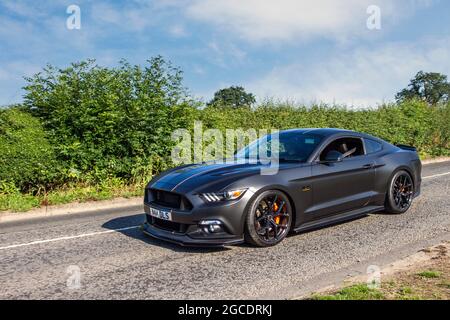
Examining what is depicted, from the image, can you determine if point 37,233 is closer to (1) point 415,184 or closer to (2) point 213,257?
(2) point 213,257

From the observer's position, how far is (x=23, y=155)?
940 cm

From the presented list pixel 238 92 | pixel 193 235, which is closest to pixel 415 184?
pixel 193 235

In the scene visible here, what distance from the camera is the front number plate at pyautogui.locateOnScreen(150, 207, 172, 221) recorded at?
556 cm

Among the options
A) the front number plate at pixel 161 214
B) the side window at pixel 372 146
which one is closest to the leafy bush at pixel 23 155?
the front number plate at pixel 161 214

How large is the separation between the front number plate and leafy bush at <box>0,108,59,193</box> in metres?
4.86

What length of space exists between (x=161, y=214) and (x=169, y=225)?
0.58 ft

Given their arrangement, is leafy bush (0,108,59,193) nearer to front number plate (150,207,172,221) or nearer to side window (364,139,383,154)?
front number plate (150,207,172,221)

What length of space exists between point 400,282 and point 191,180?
2730 mm

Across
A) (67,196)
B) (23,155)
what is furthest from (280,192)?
(23,155)

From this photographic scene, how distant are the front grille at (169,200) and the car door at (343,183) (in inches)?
70.2

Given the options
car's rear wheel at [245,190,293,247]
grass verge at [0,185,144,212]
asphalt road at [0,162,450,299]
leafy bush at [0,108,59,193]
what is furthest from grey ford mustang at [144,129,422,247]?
leafy bush at [0,108,59,193]

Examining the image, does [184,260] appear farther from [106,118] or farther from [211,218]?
[106,118]

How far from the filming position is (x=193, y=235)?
5.39 meters
